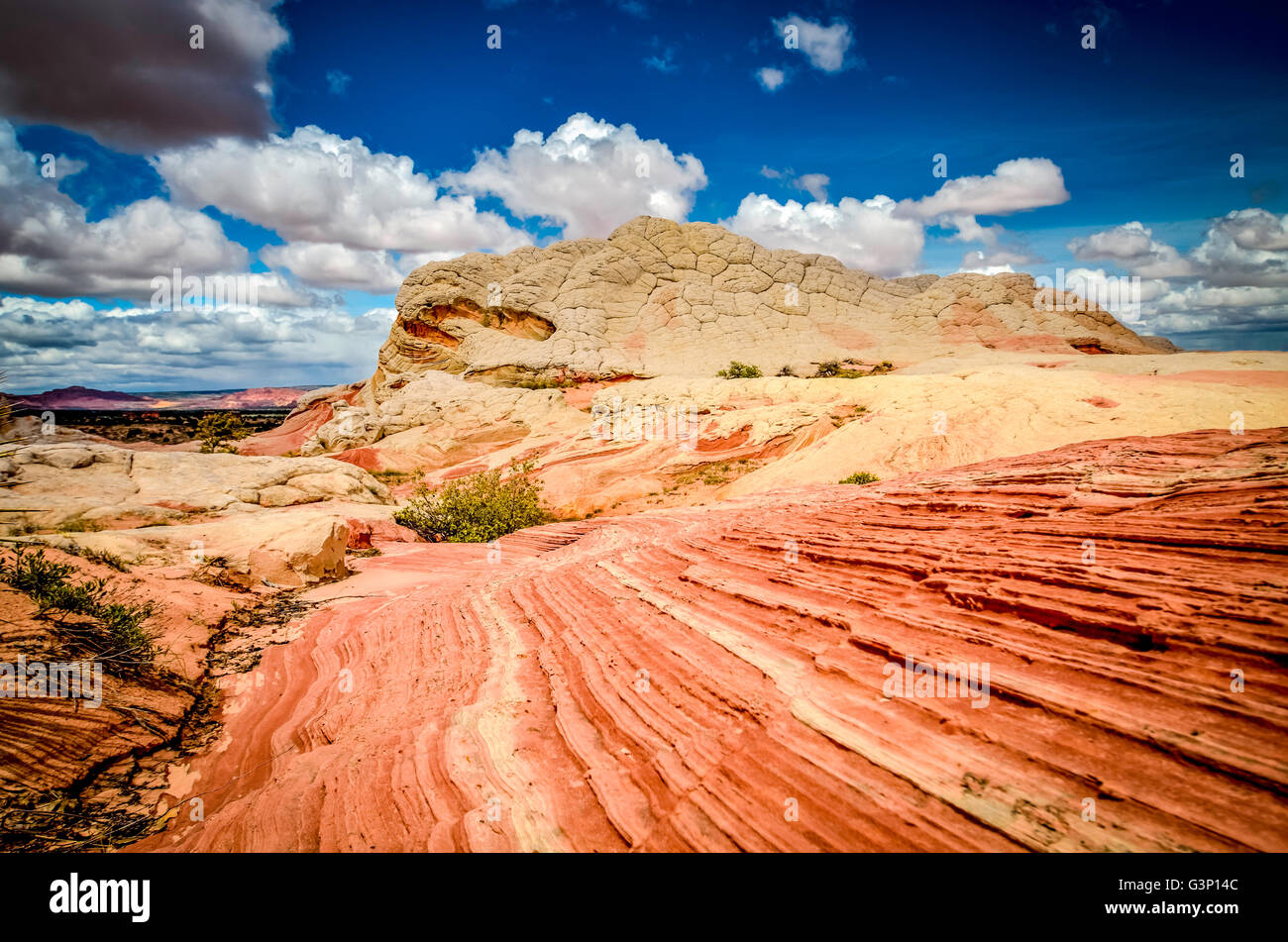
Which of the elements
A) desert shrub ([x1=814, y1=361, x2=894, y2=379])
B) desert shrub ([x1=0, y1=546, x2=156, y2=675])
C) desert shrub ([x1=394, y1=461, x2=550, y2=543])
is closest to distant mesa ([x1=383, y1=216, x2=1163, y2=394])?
desert shrub ([x1=814, y1=361, x2=894, y2=379])

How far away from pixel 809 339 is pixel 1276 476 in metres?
48.1

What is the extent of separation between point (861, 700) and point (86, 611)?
8620mm

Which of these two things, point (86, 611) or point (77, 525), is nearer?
point (86, 611)

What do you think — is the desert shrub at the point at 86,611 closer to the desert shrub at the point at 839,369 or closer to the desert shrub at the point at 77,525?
the desert shrub at the point at 77,525

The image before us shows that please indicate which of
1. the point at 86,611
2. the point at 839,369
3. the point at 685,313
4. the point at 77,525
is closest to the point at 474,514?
the point at 77,525

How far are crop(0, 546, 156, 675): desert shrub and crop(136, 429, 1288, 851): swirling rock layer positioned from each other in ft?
4.27

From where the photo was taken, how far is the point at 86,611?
257 inches

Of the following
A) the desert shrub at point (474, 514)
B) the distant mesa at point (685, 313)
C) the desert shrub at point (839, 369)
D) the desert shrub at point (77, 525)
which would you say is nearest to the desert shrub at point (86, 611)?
the desert shrub at point (77, 525)

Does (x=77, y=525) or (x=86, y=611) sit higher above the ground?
(x=77, y=525)

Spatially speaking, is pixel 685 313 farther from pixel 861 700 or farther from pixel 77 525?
pixel 861 700
